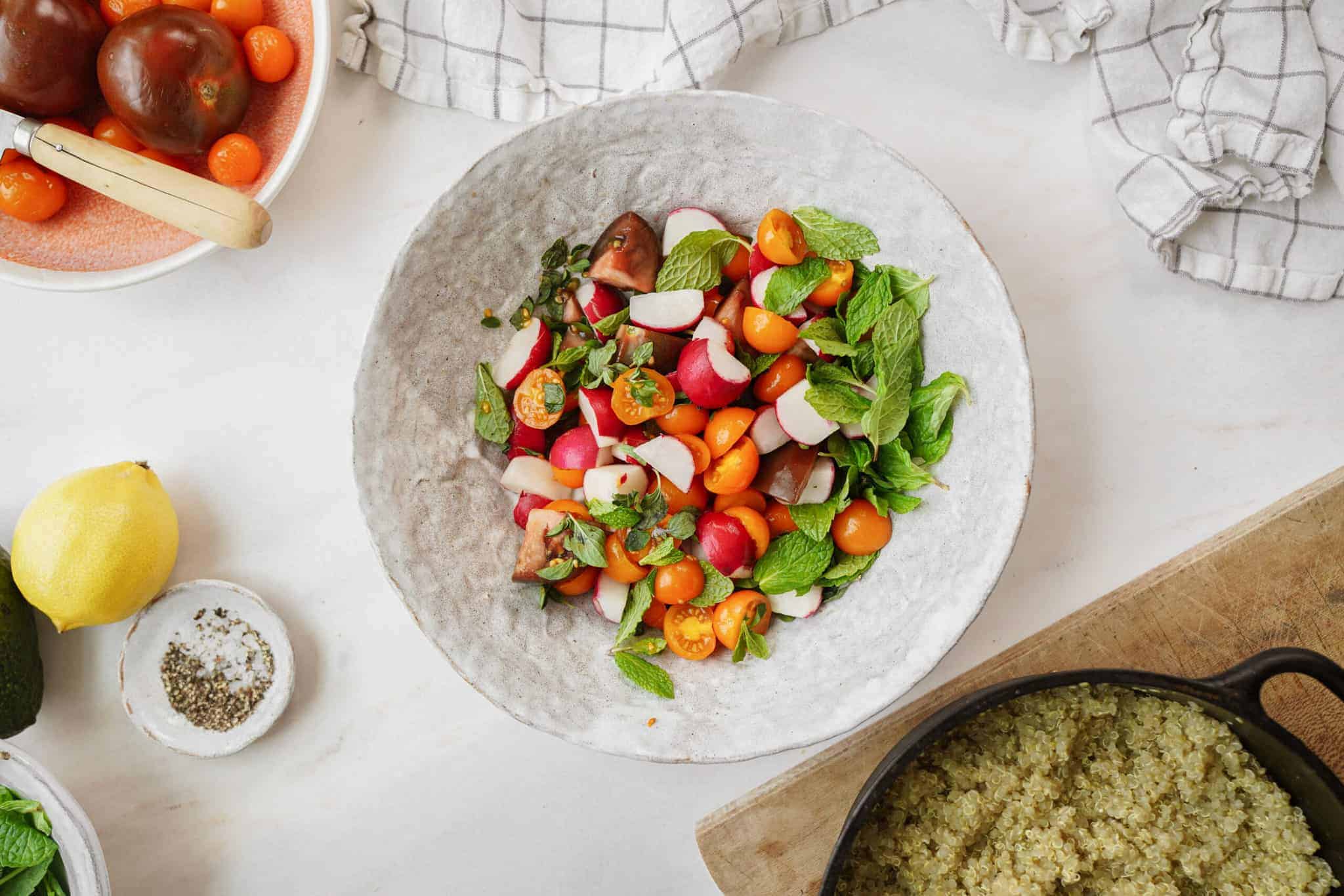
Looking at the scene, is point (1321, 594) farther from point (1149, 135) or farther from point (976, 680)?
point (1149, 135)

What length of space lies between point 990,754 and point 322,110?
1.19 metres

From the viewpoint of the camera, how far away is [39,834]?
1102 millimetres

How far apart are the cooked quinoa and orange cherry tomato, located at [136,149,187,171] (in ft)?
3.93

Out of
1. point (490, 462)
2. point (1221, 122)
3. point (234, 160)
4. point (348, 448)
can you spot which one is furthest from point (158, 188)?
point (1221, 122)

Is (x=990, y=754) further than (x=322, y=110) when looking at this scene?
No

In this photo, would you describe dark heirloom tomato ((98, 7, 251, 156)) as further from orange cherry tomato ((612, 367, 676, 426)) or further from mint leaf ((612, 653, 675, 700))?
mint leaf ((612, 653, 675, 700))

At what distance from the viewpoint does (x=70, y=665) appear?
123cm

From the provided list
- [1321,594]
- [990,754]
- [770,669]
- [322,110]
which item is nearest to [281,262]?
[322,110]

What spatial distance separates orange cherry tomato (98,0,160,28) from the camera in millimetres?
1089

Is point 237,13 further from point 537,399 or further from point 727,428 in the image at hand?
point 727,428

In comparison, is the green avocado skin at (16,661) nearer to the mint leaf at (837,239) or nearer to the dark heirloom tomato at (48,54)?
the dark heirloom tomato at (48,54)

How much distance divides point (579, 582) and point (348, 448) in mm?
395

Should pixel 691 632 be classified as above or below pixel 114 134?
below

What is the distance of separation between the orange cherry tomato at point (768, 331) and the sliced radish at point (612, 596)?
34 centimetres
